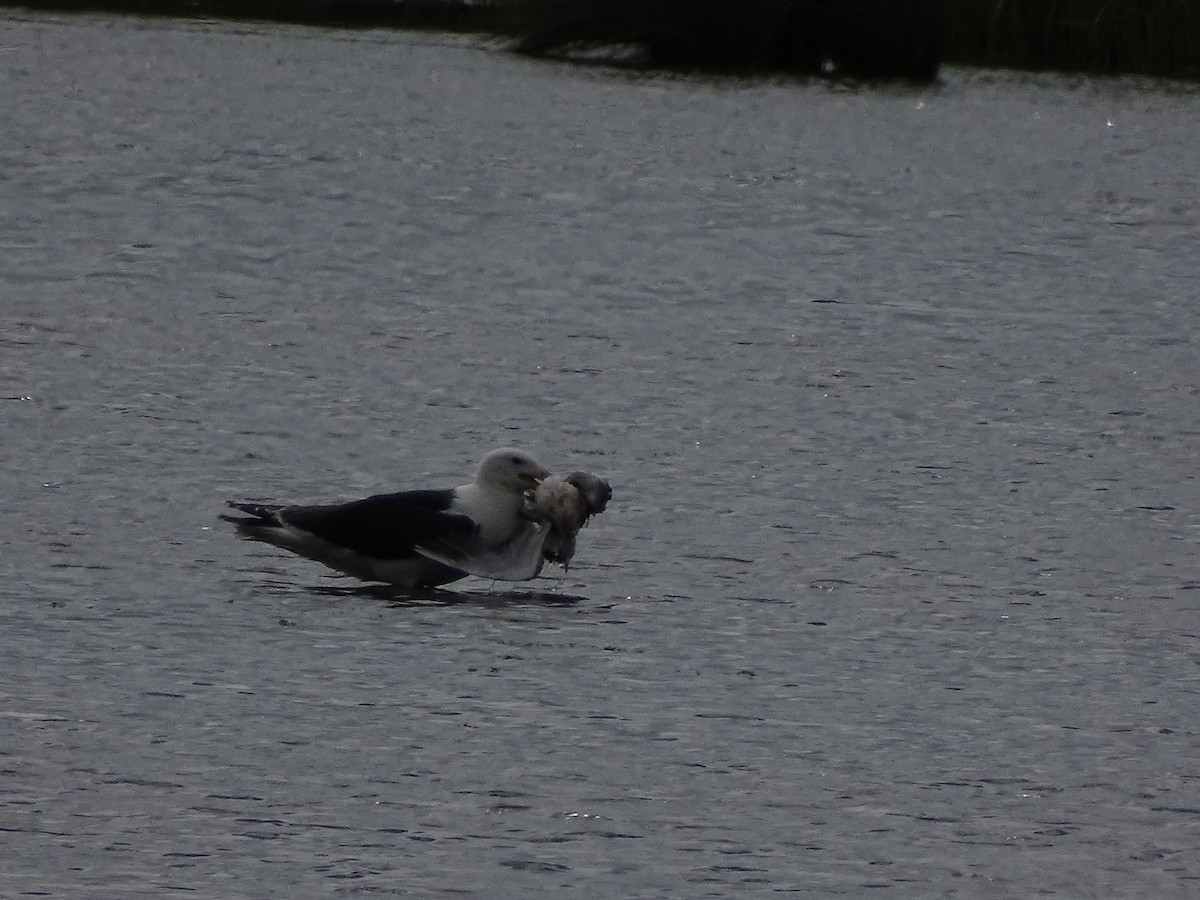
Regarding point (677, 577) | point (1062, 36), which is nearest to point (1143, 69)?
point (1062, 36)

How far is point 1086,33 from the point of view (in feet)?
122

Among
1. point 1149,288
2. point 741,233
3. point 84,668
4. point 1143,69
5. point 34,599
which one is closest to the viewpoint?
point 84,668

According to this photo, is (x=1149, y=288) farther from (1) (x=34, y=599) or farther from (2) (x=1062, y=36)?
(2) (x=1062, y=36)

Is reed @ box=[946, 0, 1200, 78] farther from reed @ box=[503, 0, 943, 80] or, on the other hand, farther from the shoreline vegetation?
reed @ box=[503, 0, 943, 80]

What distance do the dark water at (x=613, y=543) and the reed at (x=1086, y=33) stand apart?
41.2 feet

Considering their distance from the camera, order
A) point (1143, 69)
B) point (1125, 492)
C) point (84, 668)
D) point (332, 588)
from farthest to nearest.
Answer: point (1143, 69)
point (1125, 492)
point (332, 588)
point (84, 668)

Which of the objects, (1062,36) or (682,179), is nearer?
(682,179)

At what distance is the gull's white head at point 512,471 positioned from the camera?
29.5 feet

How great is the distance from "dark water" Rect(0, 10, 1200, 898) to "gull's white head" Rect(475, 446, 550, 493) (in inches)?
15.5

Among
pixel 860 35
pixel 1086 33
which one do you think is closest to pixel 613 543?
pixel 860 35

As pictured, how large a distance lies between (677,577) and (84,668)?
8.13 ft

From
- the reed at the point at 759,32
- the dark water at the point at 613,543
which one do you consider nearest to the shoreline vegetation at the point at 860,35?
the reed at the point at 759,32

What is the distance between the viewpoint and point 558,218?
22188 mm

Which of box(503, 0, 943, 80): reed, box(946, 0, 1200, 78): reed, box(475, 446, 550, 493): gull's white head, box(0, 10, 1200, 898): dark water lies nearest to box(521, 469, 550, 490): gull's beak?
box(475, 446, 550, 493): gull's white head
